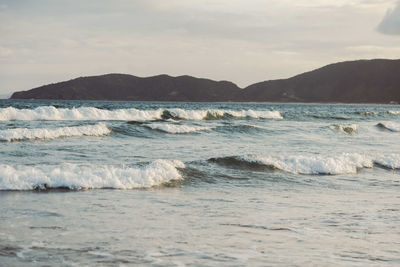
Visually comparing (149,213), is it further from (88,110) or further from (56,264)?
→ (88,110)

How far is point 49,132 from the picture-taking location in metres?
20.3

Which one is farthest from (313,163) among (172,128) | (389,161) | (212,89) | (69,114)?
(212,89)

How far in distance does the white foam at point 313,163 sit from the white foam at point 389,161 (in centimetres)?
58

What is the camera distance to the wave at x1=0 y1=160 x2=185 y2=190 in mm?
9906

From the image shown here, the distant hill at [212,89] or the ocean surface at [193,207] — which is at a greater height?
the distant hill at [212,89]

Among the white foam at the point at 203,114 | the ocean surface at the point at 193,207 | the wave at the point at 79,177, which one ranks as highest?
the white foam at the point at 203,114

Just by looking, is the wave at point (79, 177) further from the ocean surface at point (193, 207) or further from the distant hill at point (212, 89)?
the distant hill at point (212, 89)

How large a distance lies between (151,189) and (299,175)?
15.8 ft

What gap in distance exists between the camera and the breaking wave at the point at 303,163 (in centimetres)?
1400

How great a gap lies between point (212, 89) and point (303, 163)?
176 metres

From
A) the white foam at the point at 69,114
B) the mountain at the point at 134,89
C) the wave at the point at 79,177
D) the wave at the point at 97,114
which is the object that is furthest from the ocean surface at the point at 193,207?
the mountain at the point at 134,89

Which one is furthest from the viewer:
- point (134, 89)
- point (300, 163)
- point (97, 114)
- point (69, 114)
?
point (134, 89)

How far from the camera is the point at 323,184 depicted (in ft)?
39.3

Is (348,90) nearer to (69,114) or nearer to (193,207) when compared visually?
(69,114)
